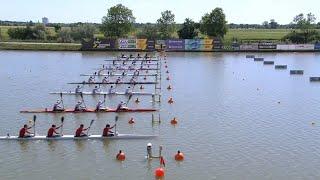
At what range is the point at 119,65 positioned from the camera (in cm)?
6225

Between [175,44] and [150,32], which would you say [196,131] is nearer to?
[175,44]

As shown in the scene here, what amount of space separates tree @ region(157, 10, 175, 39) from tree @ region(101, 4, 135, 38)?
24.1ft

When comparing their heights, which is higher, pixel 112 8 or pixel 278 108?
pixel 112 8

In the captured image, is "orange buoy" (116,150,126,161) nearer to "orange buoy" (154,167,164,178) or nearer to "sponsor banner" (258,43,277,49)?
"orange buoy" (154,167,164,178)

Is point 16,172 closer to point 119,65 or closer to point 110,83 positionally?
point 110,83

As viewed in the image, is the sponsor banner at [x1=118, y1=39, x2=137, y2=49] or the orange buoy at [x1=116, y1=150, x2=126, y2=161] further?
the sponsor banner at [x1=118, y1=39, x2=137, y2=49]

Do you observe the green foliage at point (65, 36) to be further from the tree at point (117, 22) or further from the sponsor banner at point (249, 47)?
the sponsor banner at point (249, 47)

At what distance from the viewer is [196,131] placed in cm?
2928

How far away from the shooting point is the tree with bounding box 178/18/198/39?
3974 inches

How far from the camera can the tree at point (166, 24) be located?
4016 inches

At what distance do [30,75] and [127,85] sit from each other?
12.4m

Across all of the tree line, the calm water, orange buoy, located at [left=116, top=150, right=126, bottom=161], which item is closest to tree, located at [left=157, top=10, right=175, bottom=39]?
the tree line

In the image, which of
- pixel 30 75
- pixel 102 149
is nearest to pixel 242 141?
pixel 102 149

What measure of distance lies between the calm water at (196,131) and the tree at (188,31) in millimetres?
45869
